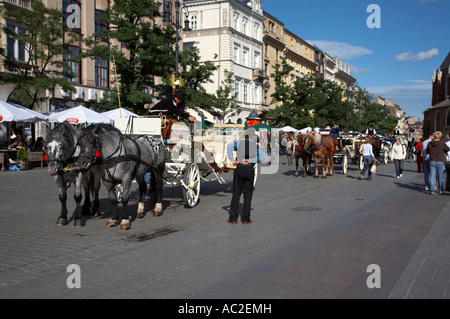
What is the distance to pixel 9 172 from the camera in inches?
776

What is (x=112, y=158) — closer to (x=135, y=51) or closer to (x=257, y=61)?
(x=135, y=51)

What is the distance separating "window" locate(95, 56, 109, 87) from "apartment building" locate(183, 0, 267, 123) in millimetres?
17115

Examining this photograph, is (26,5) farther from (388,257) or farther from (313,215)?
(388,257)

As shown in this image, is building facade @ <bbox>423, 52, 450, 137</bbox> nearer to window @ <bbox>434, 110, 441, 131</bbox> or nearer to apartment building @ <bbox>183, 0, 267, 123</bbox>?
window @ <bbox>434, 110, 441, 131</bbox>

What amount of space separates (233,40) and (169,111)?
149ft

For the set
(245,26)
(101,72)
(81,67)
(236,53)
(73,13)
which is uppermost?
(245,26)

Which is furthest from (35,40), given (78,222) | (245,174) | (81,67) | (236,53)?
(236,53)

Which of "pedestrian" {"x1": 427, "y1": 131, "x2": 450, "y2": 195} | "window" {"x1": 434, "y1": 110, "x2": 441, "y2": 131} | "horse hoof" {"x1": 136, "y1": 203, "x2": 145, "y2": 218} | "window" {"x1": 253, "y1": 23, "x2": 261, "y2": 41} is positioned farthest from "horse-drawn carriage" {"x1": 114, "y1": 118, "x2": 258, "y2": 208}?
"window" {"x1": 434, "y1": 110, "x2": 441, "y2": 131}

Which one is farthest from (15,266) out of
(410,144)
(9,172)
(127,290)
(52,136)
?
(410,144)

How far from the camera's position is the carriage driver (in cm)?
992

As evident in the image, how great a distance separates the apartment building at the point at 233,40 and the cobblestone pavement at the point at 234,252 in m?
40.0

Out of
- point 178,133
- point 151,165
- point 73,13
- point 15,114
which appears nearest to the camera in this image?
point 151,165

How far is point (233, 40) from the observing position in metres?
53.5

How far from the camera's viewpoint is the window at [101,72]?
35031 mm
